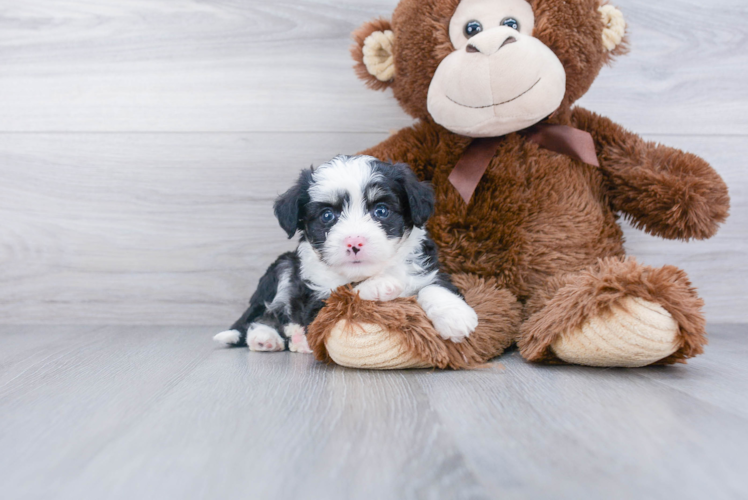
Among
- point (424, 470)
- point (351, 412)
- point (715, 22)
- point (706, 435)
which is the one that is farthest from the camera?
point (715, 22)

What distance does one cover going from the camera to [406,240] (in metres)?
1.38

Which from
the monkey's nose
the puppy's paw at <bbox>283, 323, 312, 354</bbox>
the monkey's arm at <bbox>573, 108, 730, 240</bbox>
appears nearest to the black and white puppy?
the puppy's paw at <bbox>283, 323, 312, 354</bbox>

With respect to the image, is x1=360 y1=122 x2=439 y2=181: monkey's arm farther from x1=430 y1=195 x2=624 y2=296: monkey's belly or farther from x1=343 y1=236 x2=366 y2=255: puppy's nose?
x1=343 y1=236 x2=366 y2=255: puppy's nose

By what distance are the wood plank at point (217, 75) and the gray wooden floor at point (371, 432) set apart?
3.18 ft

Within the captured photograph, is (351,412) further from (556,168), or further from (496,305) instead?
(556,168)

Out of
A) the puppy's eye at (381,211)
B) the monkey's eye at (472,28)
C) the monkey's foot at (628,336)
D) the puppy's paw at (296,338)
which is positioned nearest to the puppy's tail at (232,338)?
the puppy's paw at (296,338)

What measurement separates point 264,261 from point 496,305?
36.4 inches

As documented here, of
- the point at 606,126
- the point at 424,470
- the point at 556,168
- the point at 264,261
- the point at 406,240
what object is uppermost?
the point at 606,126

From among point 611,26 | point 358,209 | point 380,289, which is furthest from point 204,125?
point 611,26

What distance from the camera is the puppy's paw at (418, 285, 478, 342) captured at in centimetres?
121

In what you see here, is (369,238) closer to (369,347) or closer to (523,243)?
(369,347)

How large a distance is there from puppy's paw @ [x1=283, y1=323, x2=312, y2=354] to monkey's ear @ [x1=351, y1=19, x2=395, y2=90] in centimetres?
76

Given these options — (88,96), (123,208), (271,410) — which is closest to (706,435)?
(271,410)

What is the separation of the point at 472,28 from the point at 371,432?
1068mm
